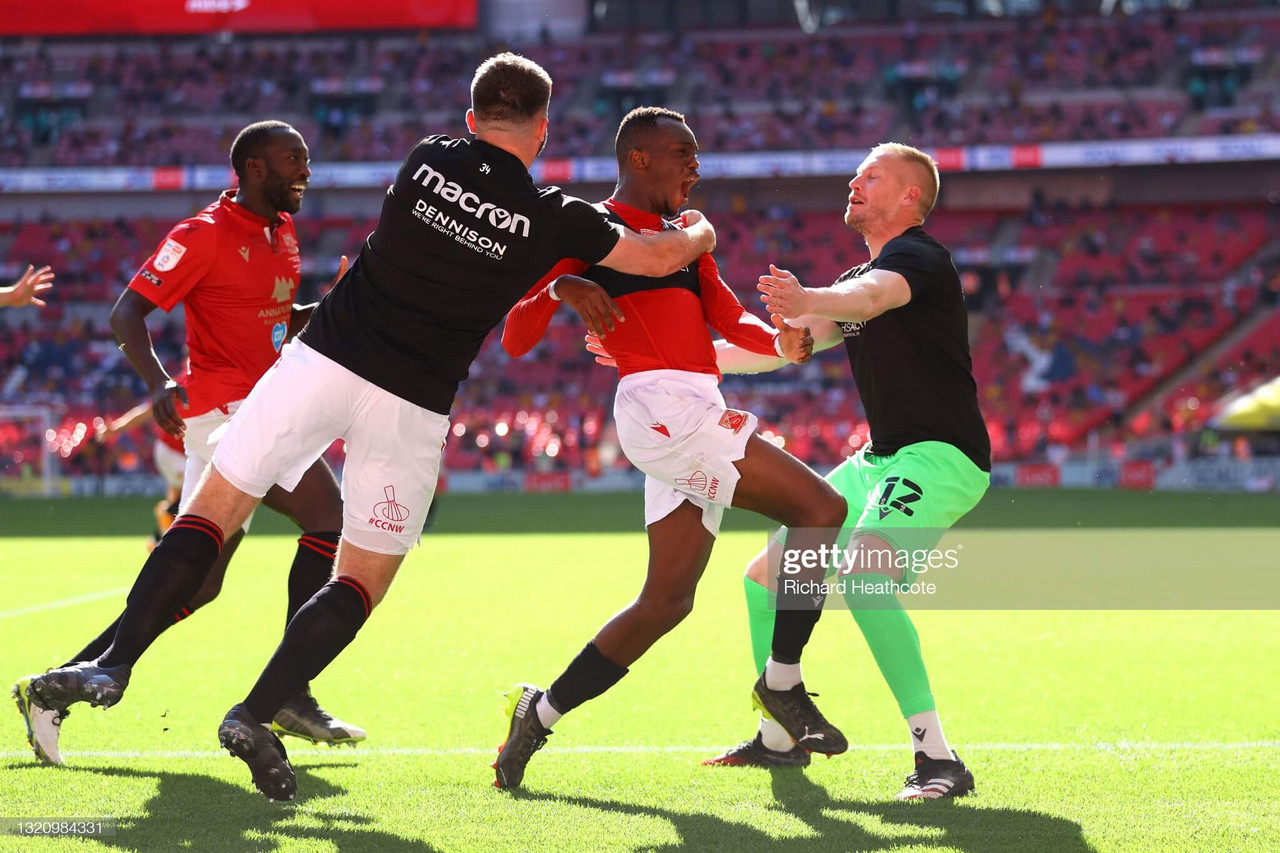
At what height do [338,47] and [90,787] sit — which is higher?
[338,47]

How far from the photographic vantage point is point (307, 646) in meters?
3.86

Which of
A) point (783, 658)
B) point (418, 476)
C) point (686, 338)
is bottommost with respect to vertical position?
point (783, 658)

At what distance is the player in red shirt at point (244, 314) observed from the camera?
193 inches

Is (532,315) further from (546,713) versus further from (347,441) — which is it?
(546,713)

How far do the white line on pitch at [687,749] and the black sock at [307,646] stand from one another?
103cm

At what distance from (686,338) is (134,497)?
2480 centimetres

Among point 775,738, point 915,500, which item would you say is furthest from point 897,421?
point 775,738

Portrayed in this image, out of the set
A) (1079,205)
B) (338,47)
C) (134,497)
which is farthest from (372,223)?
(1079,205)

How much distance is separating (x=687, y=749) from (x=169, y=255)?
8.99ft

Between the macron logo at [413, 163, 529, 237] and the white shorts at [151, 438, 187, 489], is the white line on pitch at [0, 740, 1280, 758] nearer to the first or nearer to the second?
the macron logo at [413, 163, 529, 237]

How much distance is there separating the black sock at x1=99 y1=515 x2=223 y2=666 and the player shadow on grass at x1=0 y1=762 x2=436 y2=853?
0.48 metres

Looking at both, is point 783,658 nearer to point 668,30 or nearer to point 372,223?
point 372,223

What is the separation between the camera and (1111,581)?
1070 cm

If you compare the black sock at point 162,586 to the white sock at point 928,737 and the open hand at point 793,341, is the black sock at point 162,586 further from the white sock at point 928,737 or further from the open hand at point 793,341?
the white sock at point 928,737
